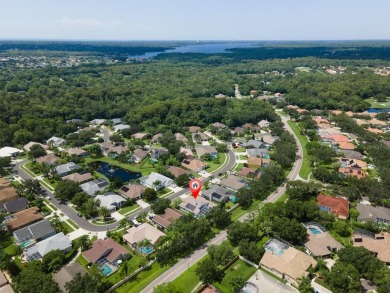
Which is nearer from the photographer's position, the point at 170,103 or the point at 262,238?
the point at 262,238

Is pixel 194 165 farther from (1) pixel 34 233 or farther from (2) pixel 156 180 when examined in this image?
(1) pixel 34 233

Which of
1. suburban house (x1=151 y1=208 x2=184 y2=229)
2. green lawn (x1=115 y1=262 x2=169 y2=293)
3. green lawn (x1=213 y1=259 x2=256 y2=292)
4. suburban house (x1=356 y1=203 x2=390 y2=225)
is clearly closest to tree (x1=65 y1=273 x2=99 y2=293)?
green lawn (x1=115 y1=262 x2=169 y2=293)

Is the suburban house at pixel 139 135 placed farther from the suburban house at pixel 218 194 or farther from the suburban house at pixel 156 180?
the suburban house at pixel 218 194

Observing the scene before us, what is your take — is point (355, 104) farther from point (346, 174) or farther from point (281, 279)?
point (281, 279)

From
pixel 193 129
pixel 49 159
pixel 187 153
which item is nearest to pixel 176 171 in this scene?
pixel 187 153

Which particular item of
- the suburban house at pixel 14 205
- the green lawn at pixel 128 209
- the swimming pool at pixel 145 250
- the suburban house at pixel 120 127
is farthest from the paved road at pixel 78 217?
the suburban house at pixel 120 127

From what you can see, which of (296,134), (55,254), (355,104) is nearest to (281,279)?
(55,254)
